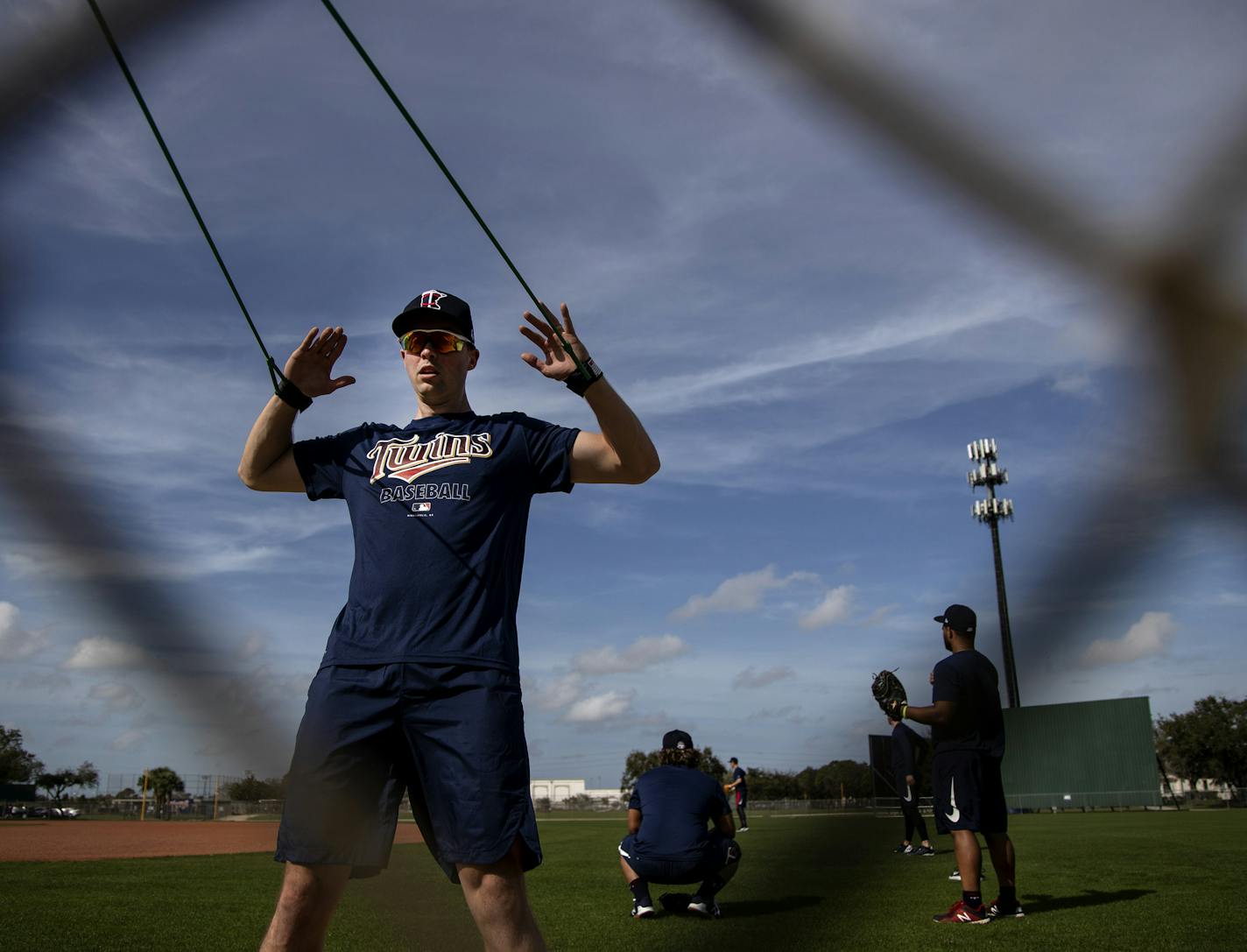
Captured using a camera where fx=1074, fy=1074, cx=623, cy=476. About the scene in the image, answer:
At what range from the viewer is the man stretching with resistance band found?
258 centimetres

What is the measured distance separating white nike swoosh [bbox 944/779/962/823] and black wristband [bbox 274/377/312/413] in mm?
4881

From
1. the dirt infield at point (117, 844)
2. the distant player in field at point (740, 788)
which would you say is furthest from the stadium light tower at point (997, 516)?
the distant player in field at point (740, 788)

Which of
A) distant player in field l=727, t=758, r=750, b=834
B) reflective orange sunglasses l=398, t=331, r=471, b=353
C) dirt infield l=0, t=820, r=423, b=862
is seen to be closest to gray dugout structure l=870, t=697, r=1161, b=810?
reflective orange sunglasses l=398, t=331, r=471, b=353

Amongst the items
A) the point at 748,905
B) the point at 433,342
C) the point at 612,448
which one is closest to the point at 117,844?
the point at 748,905

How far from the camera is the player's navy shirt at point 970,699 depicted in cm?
121

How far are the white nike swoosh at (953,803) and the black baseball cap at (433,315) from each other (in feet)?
15.3

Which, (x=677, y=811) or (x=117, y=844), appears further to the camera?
(x=117, y=844)

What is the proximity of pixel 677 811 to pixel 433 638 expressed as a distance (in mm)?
4273

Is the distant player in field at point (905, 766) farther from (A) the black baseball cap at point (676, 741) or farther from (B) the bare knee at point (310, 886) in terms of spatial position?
(A) the black baseball cap at point (676, 741)

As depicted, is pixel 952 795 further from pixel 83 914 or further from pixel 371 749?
pixel 83 914

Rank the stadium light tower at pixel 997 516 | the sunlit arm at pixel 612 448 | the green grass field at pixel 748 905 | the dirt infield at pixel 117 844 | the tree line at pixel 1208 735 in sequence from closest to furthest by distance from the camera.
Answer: the stadium light tower at pixel 997 516 → the tree line at pixel 1208 735 → the green grass field at pixel 748 905 → the sunlit arm at pixel 612 448 → the dirt infield at pixel 117 844

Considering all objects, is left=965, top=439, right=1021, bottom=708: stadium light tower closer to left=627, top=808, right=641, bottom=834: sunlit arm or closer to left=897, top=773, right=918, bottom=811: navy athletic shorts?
left=897, top=773, right=918, bottom=811: navy athletic shorts

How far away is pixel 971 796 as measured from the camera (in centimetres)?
632

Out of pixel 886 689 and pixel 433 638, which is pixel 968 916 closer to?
pixel 433 638
